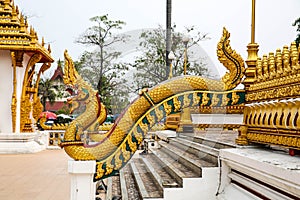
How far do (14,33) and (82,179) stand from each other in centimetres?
896

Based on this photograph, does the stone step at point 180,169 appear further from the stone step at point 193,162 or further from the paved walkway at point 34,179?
the paved walkway at point 34,179

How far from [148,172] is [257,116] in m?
2.23

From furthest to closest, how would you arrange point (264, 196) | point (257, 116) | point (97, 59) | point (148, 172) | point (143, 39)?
point (143, 39) → point (97, 59) → point (148, 172) → point (257, 116) → point (264, 196)

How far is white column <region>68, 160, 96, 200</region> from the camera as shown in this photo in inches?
124

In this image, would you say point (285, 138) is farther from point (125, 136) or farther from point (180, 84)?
point (125, 136)

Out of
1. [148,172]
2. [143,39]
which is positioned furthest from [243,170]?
[143,39]

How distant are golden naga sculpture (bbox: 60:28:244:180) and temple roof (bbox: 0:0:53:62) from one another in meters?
8.14

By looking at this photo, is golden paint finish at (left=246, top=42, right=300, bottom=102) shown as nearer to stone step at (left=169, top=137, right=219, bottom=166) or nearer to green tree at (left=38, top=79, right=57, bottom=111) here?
stone step at (left=169, top=137, right=219, bottom=166)

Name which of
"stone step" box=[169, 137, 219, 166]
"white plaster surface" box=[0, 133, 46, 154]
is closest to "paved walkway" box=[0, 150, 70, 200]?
"white plaster surface" box=[0, 133, 46, 154]

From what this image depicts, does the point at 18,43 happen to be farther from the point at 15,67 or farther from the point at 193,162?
the point at 193,162

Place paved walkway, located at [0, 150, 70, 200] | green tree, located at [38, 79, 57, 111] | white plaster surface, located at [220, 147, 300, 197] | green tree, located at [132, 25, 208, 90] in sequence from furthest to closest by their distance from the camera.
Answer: green tree, located at [38, 79, 57, 111], green tree, located at [132, 25, 208, 90], paved walkway, located at [0, 150, 70, 200], white plaster surface, located at [220, 147, 300, 197]

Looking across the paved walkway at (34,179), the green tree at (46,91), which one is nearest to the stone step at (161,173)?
the paved walkway at (34,179)

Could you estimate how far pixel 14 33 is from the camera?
1106 centimetres

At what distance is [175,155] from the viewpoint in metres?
5.20
